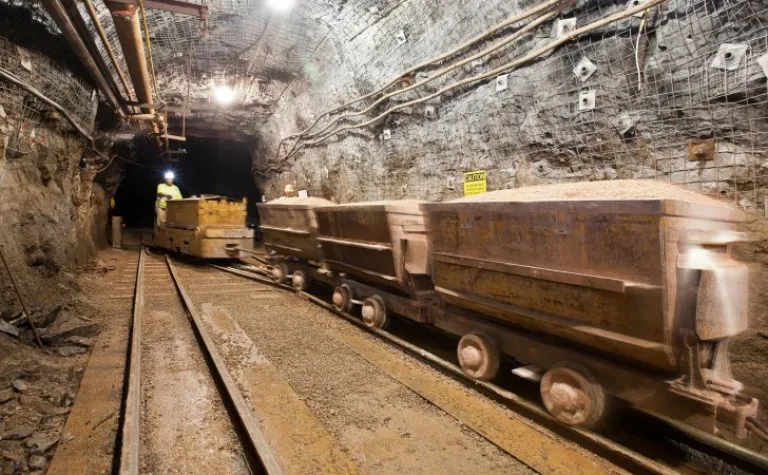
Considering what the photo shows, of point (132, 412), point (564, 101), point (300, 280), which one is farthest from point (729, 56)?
point (300, 280)

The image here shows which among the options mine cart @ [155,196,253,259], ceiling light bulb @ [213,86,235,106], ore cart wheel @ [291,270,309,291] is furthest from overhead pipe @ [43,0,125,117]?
ore cart wheel @ [291,270,309,291]

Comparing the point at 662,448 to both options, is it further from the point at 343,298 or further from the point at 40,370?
the point at 40,370

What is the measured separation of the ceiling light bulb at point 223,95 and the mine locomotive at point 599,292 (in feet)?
33.4

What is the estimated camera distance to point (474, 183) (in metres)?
5.73

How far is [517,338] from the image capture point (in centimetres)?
322

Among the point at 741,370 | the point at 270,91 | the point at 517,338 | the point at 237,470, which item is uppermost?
the point at 270,91

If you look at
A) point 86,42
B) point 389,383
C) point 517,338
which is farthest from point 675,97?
point 86,42

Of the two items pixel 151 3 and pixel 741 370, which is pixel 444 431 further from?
pixel 151 3

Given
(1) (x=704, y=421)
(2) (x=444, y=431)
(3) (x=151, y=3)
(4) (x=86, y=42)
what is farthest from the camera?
(4) (x=86, y=42)

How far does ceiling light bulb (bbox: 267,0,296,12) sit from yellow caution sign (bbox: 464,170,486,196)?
5794mm

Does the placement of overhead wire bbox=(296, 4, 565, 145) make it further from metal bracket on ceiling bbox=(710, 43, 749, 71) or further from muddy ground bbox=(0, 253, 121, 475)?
muddy ground bbox=(0, 253, 121, 475)

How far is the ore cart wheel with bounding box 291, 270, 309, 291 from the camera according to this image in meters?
7.31

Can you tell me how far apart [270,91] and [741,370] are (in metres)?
12.0

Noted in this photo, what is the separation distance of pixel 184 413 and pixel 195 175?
29048mm
